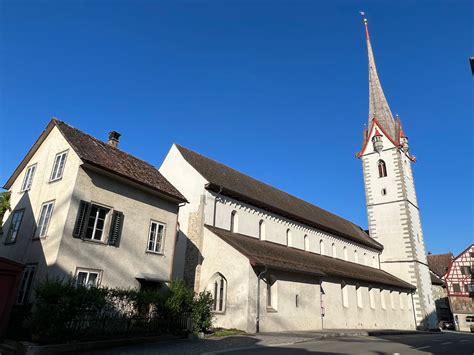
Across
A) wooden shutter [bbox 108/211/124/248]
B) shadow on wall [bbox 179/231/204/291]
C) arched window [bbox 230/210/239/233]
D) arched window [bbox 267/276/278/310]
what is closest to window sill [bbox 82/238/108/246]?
wooden shutter [bbox 108/211/124/248]

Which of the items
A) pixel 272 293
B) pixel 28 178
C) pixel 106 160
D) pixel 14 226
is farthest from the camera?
pixel 272 293

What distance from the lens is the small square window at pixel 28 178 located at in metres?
18.0

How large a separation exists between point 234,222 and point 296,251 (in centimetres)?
603

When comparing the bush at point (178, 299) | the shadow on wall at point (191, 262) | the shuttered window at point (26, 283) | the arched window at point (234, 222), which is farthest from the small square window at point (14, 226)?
the arched window at point (234, 222)

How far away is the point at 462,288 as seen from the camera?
49219 mm

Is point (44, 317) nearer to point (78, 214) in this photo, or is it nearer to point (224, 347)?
point (78, 214)

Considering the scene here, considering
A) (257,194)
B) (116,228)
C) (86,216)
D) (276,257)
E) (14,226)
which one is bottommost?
(276,257)

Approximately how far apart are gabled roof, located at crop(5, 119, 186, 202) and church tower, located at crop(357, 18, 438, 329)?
93.2 feet

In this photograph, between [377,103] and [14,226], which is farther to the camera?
[377,103]

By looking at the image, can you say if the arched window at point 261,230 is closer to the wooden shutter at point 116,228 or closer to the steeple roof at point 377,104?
the wooden shutter at point 116,228

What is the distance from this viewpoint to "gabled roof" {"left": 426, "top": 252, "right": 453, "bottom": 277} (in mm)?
59903

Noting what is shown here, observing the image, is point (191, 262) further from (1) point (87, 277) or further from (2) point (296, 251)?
(2) point (296, 251)

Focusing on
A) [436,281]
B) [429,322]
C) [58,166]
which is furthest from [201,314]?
[436,281]

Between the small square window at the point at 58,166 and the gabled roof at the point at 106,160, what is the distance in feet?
2.93
